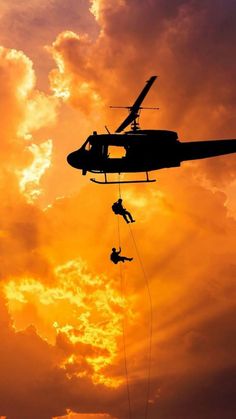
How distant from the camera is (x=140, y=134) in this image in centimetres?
4494

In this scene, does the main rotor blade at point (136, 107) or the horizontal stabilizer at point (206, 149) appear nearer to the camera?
the main rotor blade at point (136, 107)

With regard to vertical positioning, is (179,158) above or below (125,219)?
above

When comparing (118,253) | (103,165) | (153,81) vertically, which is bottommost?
(118,253)

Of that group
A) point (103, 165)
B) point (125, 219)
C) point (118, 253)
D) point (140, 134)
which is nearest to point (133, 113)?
point (140, 134)

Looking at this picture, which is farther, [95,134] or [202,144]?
[202,144]

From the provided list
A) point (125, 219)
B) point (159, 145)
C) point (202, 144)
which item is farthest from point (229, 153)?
point (125, 219)

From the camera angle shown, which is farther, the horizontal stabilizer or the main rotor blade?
the horizontal stabilizer

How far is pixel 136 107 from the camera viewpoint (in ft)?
148

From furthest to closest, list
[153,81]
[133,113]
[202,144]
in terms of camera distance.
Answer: [202,144]
[133,113]
[153,81]

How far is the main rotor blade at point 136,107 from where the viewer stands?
42.7 metres

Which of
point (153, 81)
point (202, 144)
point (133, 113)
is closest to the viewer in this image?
point (153, 81)

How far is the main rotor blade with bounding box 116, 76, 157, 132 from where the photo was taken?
140ft

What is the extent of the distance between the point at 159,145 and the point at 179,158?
2581 millimetres

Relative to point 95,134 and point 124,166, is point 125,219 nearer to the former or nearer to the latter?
point 124,166
